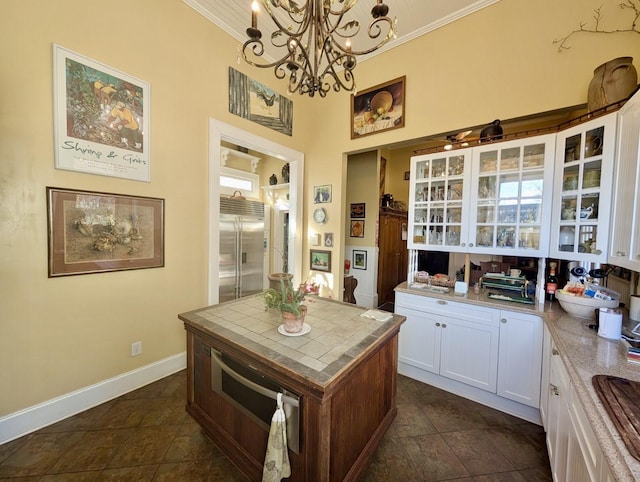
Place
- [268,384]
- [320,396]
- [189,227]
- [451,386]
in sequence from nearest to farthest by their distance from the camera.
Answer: [320,396], [268,384], [451,386], [189,227]

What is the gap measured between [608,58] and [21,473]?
5196 mm

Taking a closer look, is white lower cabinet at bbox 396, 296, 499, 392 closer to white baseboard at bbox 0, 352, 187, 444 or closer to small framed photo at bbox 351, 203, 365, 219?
white baseboard at bbox 0, 352, 187, 444

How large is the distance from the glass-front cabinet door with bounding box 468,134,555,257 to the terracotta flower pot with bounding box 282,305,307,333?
1949mm

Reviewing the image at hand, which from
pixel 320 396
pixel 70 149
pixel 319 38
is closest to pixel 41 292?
pixel 70 149

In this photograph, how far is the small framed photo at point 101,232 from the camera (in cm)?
188

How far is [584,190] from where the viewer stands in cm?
186

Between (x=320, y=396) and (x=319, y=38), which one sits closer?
(x=320, y=396)

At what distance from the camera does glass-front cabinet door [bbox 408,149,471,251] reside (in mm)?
2459

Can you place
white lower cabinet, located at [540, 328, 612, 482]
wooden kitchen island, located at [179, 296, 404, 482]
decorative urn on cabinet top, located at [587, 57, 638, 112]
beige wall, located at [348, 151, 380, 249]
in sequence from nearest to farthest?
1. white lower cabinet, located at [540, 328, 612, 482]
2. wooden kitchen island, located at [179, 296, 404, 482]
3. decorative urn on cabinet top, located at [587, 57, 638, 112]
4. beige wall, located at [348, 151, 380, 249]

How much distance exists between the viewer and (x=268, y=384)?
1.29 metres

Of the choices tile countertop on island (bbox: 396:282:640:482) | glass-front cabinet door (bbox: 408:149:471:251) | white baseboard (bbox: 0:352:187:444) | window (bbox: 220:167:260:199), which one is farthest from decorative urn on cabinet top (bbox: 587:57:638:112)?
window (bbox: 220:167:260:199)

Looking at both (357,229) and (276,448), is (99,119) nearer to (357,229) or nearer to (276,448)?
(276,448)

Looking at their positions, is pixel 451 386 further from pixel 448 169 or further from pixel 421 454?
pixel 448 169

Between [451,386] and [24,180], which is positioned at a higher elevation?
[24,180]
